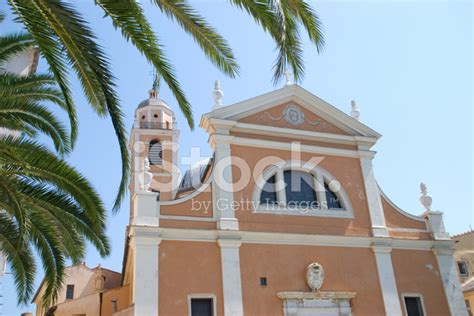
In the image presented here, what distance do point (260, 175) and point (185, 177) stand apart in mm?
14509

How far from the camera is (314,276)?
527 inches

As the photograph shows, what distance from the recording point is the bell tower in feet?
83.1

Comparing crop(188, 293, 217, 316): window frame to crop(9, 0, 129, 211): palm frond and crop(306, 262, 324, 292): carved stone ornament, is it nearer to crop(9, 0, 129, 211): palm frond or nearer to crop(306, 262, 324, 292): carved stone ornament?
crop(306, 262, 324, 292): carved stone ornament

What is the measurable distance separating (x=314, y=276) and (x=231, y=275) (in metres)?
2.37

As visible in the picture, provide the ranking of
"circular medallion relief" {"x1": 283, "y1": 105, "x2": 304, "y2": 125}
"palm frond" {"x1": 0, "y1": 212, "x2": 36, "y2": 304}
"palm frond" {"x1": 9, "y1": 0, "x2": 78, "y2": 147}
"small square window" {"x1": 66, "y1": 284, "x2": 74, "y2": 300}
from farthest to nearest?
"small square window" {"x1": 66, "y1": 284, "x2": 74, "y2": 300}
"circular medallion relief" {"x1": 283, "y1": 105, "x2": 304, "y2": 125}
"palm frond" {"x1": 0, "y1": 212, "x2": 36, "y2": 304}
"palm frond" {"x1": 9, "y1": 0, "x2": 78, "y2": 147}

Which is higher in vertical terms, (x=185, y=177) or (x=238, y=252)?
(x=185, y=177)

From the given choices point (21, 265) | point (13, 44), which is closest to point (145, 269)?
point (21, 265)

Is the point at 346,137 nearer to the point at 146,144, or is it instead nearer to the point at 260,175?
the point at 260,175

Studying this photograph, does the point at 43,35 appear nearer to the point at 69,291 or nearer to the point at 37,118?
the point at 37,118

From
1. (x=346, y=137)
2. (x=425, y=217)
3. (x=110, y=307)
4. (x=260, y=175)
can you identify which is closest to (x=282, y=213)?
(x=260, y=175)

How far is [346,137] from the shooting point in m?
16.1

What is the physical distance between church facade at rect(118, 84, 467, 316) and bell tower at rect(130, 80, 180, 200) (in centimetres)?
1044

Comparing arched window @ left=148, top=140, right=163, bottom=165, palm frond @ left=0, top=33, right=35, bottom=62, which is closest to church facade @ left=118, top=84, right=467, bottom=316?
palm frond @ left=0, top=33, right=35, bottom=62

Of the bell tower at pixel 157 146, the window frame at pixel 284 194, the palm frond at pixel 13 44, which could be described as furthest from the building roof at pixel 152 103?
the palm frond at pixel 13 44
